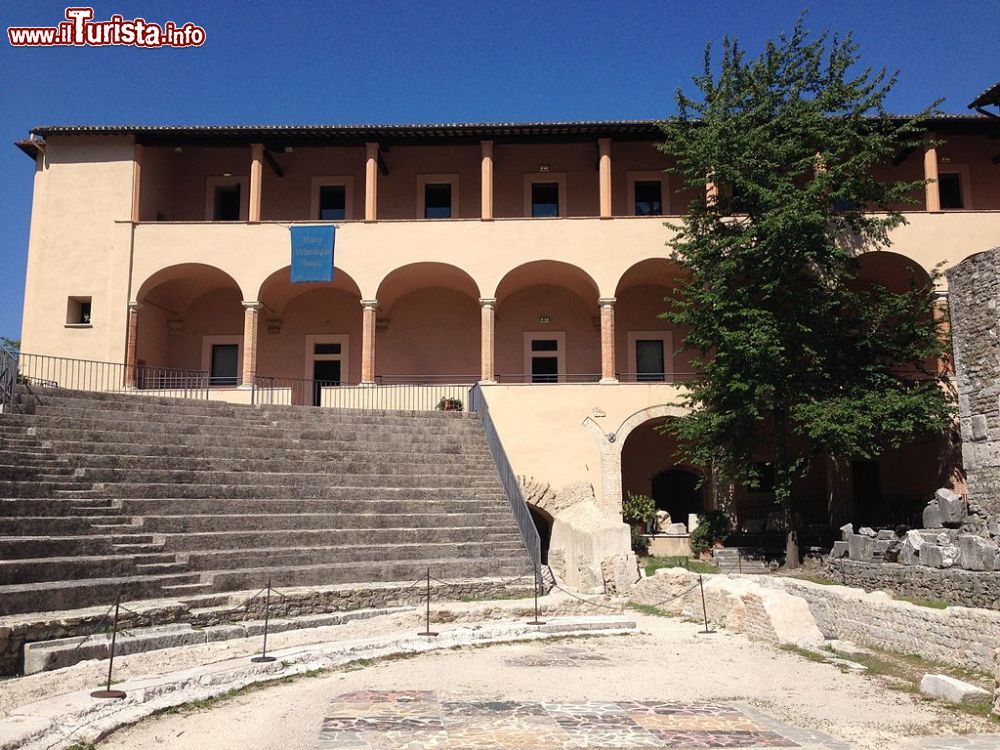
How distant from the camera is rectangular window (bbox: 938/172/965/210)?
1031 inches

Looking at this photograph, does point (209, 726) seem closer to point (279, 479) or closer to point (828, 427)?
point (279, 479)

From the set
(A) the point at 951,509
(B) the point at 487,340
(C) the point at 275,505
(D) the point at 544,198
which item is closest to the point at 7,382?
(C) the point at 275,505

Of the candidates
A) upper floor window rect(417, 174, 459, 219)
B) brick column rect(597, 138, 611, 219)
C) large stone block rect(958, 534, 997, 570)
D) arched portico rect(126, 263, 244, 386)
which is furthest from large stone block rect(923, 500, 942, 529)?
arched portico rect(126, 263, 244, 386)

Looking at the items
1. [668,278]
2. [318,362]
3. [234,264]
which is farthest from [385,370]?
[668,278]

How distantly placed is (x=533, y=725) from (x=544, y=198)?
72.6 feet

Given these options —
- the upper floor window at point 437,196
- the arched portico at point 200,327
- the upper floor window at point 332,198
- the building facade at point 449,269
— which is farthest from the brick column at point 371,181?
the arched portico at point 200,327

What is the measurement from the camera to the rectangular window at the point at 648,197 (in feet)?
87.5

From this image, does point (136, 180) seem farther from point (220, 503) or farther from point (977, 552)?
point (977, 552)

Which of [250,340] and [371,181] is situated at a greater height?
[371,181]

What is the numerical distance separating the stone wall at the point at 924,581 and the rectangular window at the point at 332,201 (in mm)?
18461

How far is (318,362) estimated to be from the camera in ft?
89.2

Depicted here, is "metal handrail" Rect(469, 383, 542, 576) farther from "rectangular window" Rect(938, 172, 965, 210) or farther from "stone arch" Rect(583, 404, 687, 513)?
"rectangular window" Rect(938, 172, 965, 210)

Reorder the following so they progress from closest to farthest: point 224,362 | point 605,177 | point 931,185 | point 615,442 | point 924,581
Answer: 1. point 924,581
2. point 615,442
3. point 931,185
4. point 605,177
5. point 224,362

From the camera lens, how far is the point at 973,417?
18.2 meters
